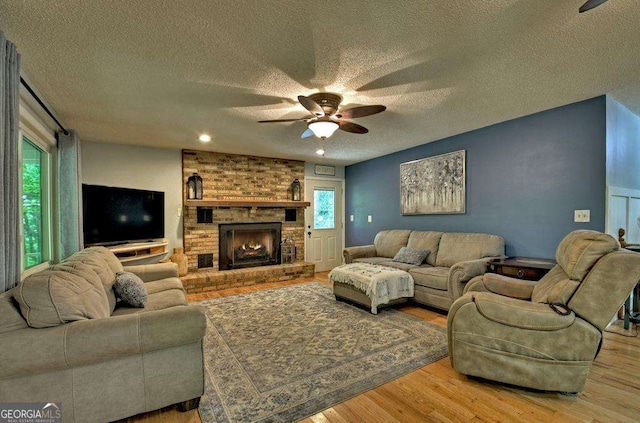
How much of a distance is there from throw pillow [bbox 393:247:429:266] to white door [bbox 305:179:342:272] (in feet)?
7.77

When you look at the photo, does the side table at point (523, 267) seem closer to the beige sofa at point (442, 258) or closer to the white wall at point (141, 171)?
the beige sofa at point (442, 258)

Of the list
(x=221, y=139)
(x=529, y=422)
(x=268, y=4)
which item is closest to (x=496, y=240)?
(x=529, y=422)

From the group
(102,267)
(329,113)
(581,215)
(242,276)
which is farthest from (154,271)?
(581,215)

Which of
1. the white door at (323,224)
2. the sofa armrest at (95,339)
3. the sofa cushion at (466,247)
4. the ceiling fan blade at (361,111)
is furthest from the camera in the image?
the white door at (323,224)

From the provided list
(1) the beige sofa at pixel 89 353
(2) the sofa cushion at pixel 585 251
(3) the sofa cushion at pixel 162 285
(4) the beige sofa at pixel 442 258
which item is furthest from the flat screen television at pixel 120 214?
(2) the sofa cushion at pixel 585 251

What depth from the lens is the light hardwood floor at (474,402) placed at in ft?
5.99

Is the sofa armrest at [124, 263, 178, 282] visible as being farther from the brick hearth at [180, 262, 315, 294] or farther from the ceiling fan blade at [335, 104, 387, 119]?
the ceiling fan blade at [335, 104, 387, 119]

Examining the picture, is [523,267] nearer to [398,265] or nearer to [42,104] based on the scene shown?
[398,265]

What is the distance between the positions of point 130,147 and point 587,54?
18.8 ft

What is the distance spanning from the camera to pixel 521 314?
2021 millimetres

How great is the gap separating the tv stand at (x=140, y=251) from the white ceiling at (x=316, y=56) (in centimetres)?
170

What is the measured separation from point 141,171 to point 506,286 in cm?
533

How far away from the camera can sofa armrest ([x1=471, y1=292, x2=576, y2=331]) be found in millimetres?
1951

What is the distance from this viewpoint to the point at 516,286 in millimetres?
2643
